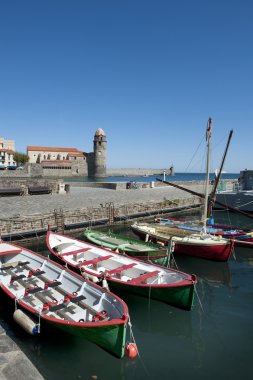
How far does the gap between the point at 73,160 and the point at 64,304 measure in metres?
121

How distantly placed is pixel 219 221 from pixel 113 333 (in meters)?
28.0

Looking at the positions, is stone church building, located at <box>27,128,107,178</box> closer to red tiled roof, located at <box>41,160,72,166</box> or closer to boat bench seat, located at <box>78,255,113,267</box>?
red tiled roof, located at <box>41,160,72,166</box>

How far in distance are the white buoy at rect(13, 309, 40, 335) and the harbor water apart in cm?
46

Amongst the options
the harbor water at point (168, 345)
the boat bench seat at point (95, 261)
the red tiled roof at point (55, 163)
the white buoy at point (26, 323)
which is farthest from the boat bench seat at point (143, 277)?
the red tiled roof at point (55, 163)

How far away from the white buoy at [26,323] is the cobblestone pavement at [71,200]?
48.3ft

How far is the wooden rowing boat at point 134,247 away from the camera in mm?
15727

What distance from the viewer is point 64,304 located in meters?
9.17

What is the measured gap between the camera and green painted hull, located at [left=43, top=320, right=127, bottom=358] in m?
7.61

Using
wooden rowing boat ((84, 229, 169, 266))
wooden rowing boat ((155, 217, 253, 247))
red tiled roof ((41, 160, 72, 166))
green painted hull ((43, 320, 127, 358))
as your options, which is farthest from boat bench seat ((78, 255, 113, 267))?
red tiled roof ((41, 160, 72, 166))

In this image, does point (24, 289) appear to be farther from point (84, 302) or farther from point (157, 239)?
point (157, 239)

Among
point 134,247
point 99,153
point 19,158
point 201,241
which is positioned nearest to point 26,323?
point 134,247

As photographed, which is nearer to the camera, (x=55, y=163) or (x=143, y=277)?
(x=143, y=277)

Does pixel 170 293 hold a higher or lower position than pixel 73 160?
lower

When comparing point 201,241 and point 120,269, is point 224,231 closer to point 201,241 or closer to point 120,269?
point 201,241
